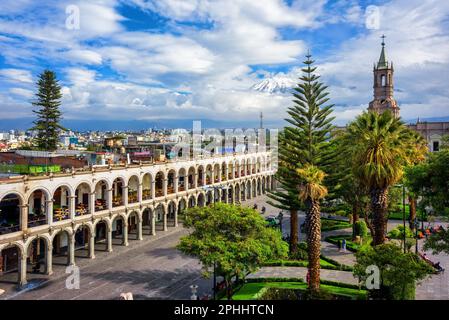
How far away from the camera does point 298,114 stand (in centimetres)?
2927

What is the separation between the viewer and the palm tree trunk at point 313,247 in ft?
72.7

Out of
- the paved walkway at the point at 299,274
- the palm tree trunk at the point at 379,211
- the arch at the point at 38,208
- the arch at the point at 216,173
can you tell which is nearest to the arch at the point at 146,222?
the arch at the point at 38,208

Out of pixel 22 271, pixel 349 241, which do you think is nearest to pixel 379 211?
pixel 349 241

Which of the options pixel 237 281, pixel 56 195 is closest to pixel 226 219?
pixel 237 281

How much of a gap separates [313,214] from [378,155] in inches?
223

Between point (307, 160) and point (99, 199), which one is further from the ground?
point (307, 160)

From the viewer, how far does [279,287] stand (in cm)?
2403

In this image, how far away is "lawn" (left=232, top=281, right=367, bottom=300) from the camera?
22.5 meters

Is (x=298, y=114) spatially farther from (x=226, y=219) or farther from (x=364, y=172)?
(x=226, y=219)

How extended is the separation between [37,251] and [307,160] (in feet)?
74.7

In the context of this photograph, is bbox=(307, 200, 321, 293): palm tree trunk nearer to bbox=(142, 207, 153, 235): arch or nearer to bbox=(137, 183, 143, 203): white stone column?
bbox=(137, 183, 143, 203): white stone column

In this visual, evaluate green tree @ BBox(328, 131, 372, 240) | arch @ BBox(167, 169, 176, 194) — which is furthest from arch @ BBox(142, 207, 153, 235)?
green tree @ BBox(328, 131, 372, 240)

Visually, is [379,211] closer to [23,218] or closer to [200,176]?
[23,218]

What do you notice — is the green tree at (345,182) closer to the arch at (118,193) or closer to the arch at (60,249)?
the arch at (118,193)
